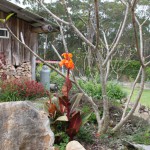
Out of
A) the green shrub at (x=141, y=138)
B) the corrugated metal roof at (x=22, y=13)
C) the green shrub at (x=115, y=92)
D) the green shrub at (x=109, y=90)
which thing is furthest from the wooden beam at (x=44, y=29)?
the green shrub at (x=141, y=138)

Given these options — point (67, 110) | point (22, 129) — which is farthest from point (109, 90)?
point (22, 129)

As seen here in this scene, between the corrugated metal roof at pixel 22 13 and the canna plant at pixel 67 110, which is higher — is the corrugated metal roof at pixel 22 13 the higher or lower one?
the higher one

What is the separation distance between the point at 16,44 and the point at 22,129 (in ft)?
21.3

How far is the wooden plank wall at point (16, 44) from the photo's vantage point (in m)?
8.86

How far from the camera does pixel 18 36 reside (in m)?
9.13

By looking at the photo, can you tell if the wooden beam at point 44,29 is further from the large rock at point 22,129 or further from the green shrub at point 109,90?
the large rock at point 22,129

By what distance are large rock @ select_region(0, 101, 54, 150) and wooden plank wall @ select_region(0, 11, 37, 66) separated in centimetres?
598

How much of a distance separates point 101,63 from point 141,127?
1946mm

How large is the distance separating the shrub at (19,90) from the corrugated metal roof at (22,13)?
7.56ft

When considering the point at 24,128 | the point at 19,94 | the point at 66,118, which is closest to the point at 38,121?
the point at 24,128

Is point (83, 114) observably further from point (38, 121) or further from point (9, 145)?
point (9, 145)

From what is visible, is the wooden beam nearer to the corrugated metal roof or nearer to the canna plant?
the corrugated metal roof

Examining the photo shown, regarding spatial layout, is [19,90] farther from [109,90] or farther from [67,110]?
[67,110]

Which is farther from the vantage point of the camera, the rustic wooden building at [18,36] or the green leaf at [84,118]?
the rustic wooden building at [18,36]
